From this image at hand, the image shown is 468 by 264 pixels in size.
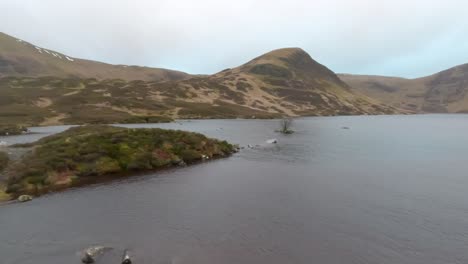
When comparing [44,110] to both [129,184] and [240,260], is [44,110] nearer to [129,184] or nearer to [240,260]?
[129,184]

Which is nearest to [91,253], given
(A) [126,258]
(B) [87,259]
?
(B) [87,259]

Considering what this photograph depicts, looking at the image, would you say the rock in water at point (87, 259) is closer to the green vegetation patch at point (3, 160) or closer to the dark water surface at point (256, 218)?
the dark water surface at point (256, 218)

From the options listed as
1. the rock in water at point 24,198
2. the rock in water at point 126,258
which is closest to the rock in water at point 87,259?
the rock in water at point 126,258

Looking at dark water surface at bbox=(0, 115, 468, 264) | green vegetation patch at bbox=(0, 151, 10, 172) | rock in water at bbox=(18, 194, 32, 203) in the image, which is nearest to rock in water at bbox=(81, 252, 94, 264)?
dark water surface at bbox=(0, 115, 468, 264)

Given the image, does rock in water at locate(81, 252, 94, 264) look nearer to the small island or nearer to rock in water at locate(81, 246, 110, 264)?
rock in water at locate(81, 246, 110, 264)

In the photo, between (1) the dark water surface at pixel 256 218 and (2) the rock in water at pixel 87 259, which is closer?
(2) the rock in water at pixel 87 259
